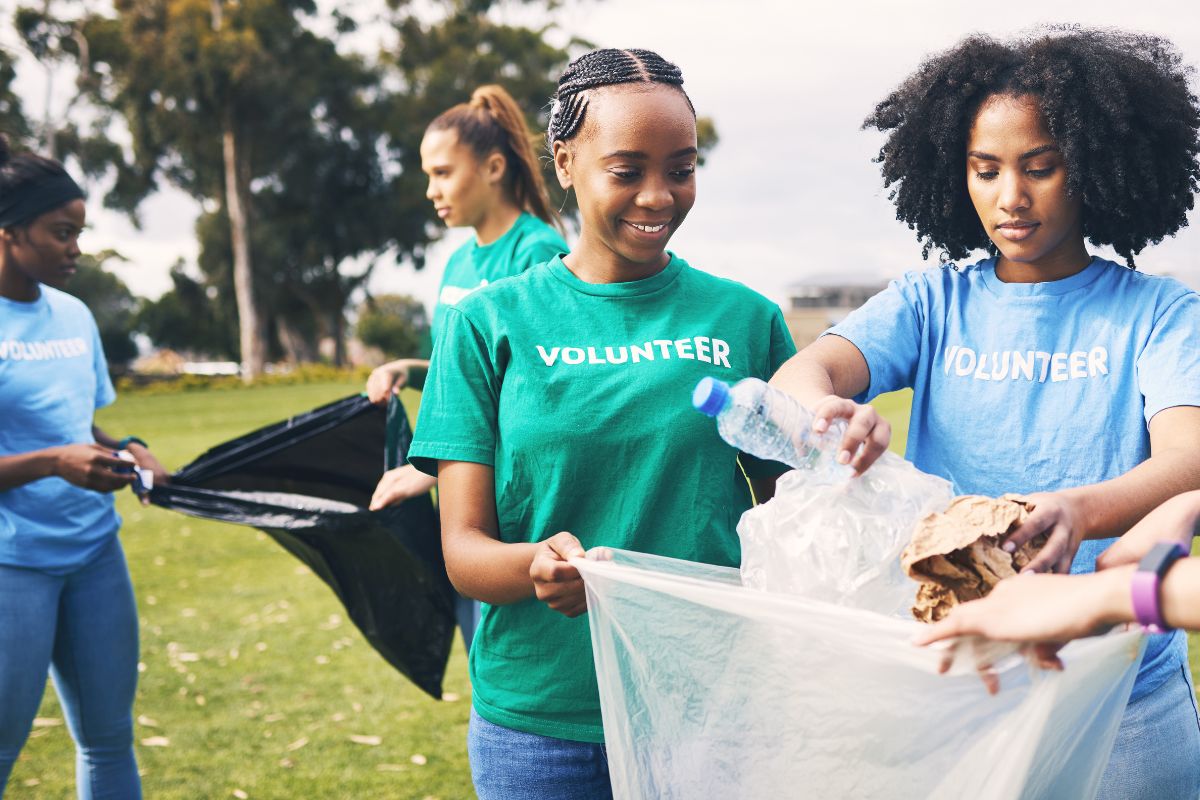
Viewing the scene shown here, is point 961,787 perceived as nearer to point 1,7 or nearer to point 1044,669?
point 1044,669

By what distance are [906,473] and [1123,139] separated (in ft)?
2.41

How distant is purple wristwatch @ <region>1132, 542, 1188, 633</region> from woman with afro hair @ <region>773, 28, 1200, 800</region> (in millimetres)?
378

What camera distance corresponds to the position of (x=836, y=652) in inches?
53.5

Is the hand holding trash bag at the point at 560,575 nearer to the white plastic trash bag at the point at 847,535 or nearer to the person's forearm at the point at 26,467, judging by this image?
the white plastic trash bag at the point at 847,535

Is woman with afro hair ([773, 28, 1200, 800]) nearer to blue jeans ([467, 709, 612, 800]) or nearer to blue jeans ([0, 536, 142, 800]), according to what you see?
blue jeans ([467, 709, 612, 800])

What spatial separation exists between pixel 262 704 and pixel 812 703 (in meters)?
4.47

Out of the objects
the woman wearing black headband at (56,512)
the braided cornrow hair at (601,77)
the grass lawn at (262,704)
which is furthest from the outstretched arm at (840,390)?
the grass lawn at (262,704)

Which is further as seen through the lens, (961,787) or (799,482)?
(799,482)

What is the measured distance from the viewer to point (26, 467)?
3.06 meters

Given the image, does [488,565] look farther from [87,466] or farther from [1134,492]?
[87,466]

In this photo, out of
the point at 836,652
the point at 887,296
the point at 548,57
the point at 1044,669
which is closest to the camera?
the point at 1044,669

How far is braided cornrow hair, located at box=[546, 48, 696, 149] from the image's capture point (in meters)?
1.86

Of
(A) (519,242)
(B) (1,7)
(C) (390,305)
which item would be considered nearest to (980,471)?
(A) (519,242)

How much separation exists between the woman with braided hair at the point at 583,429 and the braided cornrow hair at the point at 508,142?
209cm
